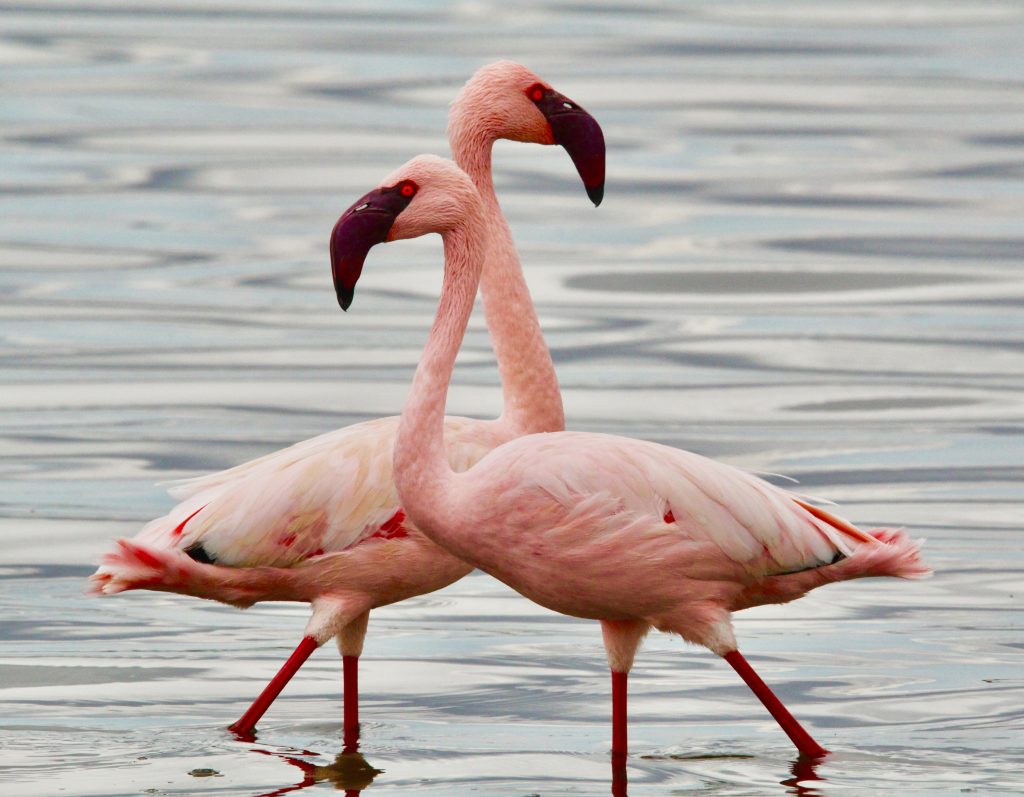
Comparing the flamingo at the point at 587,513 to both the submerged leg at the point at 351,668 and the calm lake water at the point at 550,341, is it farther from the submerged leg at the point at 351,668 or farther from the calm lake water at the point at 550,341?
the submerged leg at the point at 351,668

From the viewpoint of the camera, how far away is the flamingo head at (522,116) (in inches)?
364

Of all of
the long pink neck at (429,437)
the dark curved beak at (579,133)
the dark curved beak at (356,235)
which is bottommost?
the long pink neck at (429,437)

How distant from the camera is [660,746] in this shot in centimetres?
837

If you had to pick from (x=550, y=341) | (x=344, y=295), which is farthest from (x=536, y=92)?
(x=550, y=341)

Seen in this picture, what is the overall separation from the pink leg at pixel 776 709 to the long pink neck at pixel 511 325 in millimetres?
1357

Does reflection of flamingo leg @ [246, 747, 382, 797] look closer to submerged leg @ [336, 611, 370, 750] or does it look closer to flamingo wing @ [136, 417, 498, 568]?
submerged leg @ [336, 611, 370, 750]

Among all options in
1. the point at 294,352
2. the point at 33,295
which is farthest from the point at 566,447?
the point at 33,295

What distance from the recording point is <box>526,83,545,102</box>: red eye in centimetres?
930

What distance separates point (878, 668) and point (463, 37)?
25.5 metres

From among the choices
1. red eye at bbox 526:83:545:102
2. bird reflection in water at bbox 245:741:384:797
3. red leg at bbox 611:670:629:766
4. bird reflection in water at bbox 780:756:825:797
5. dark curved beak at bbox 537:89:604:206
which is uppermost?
red eye at bbox 526:83:545:102

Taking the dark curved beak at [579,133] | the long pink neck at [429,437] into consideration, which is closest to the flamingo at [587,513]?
the long pink neck at [429,437]

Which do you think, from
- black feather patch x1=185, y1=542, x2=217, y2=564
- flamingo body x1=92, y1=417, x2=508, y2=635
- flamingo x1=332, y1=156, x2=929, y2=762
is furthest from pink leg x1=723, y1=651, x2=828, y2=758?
black feather patch x1=185, y1=542, x2=217, y2=564

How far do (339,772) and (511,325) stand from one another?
6.39ft

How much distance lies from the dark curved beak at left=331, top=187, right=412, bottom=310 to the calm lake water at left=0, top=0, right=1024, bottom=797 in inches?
69.1
